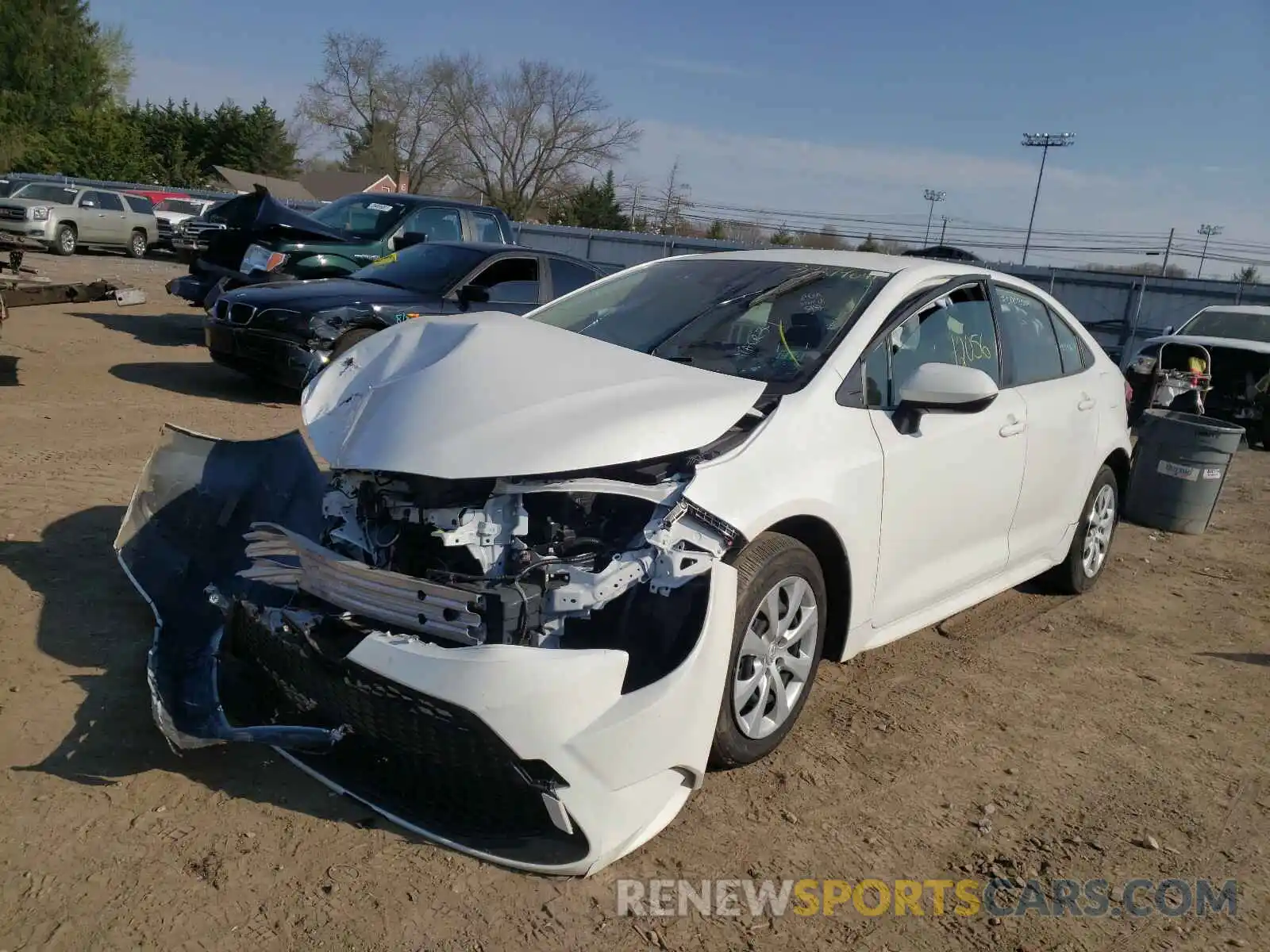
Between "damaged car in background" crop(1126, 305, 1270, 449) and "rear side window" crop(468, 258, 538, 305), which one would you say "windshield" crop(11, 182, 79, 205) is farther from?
"damaged car in background" crop(1126, 305, 1270, 449)

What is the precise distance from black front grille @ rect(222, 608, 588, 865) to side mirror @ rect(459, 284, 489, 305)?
5.93m

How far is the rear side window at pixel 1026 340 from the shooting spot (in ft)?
15.2

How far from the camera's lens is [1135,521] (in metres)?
7.53

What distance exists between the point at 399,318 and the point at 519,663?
6.30 m

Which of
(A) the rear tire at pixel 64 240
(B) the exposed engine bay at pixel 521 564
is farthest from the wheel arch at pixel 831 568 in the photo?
(A) the rear tire at pixel 64 240

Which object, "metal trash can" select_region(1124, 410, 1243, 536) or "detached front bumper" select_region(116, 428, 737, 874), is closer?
"detached front bumper" select_region(116, 428, 737, 874)

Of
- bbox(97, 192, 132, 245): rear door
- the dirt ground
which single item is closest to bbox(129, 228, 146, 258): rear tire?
bbox(97, 192, 132, 245): rear door

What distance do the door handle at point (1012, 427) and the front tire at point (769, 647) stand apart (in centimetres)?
137

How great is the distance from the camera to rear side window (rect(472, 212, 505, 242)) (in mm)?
11672

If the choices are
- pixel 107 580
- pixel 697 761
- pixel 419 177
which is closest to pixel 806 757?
pixel 697 761

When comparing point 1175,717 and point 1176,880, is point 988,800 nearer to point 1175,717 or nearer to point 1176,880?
point 1176,880

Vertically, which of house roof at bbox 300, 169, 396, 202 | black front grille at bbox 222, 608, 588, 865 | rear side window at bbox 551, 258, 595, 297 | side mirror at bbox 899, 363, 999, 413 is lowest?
black front grille at bbox 222, 608, 588, 865

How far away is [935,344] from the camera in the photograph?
4.15 metres

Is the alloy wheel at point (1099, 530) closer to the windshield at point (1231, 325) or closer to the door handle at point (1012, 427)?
the door handle at point (1012, 427)
